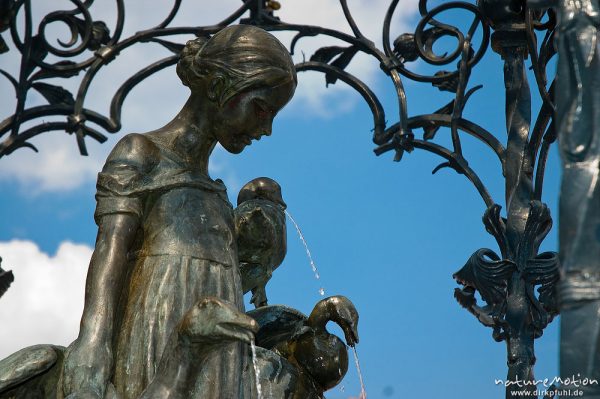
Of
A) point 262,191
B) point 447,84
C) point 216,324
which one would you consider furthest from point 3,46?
point 216,324

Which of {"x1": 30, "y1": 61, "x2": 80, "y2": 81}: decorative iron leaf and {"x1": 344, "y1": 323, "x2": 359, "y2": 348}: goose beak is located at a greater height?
{"x1": 30, "y1": 61, "x2": 80, "y2": 81}: decorative iron leaf

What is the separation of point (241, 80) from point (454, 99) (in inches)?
102

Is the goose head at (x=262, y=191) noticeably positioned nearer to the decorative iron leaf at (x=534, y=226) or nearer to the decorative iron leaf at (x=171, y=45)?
the decorative iron leaf at (x=534, y=226)

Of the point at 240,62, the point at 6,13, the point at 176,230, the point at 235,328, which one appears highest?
the point at 6,13

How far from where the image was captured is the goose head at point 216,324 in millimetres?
4195

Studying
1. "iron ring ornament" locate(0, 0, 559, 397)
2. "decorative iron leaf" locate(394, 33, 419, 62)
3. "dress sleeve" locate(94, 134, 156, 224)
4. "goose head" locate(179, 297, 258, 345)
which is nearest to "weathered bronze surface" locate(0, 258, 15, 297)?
"iron ring ornament" locate(0, 0, 559, 397)

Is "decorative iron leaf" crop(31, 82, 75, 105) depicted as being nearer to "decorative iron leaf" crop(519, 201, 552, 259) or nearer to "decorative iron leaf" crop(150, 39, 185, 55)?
"decorative iron leaf" crop(150, 39, 185, 55)

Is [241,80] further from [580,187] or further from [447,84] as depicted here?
[447,84]

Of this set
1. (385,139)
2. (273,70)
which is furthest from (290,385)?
(385,139)

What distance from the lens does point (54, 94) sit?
7.27 m

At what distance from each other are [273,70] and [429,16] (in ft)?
8.31

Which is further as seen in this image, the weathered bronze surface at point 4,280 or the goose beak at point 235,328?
the weathered bronze surface at point 4,280

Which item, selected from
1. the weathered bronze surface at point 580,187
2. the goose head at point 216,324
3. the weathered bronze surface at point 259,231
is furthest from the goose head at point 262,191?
the weathered bronze surface at point 580,187

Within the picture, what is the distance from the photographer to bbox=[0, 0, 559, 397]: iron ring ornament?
21.3 feet
